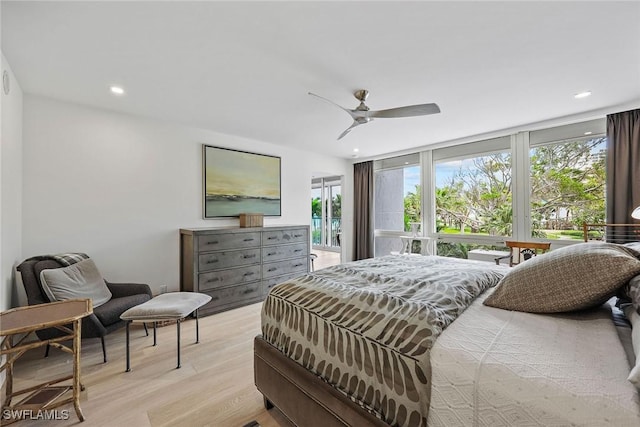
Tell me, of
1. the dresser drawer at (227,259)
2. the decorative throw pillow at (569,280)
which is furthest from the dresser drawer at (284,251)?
the decorative throw pillow at (569,280)

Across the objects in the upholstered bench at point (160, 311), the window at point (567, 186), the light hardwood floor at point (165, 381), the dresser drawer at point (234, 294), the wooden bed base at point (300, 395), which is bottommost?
the light hardwood floor at point (165, 381)

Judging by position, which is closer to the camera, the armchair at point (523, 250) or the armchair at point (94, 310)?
the armchair at point (94, 310)

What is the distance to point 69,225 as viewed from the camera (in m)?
2.90

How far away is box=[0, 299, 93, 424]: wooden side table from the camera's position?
1.54 meters

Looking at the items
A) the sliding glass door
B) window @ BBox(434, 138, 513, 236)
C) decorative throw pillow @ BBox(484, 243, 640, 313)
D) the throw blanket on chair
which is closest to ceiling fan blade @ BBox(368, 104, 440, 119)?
decorative throw pillow @ BBox(484, 243, 640, 313)

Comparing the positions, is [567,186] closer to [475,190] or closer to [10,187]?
[475,190]

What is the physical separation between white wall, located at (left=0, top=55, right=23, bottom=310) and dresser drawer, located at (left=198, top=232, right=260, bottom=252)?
5.07 feet

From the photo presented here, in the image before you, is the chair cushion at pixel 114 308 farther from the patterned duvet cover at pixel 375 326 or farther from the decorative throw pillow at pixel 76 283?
the patterned duvet cover at pixel 375 326

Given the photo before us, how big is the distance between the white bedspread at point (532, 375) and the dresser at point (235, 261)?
2976 millimetres

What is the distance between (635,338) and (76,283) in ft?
12.0

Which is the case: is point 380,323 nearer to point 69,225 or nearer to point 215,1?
point 215,1

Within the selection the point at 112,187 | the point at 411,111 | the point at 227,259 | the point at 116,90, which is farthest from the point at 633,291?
the point at 112,187

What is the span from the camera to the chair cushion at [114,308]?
2.30 meters

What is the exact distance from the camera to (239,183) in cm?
421
